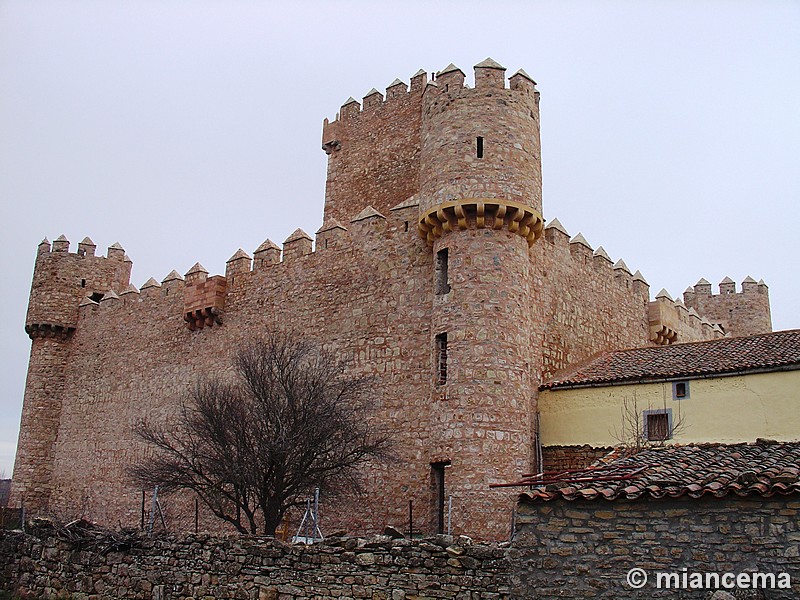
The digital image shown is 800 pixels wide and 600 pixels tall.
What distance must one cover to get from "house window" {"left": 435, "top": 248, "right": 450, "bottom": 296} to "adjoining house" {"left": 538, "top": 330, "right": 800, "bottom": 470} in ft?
10.7

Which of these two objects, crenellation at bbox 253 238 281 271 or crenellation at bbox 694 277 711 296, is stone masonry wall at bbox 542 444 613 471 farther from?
crenellation at bbox 694 277 711 296

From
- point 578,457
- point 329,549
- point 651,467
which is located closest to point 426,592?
Answer: point 329,549

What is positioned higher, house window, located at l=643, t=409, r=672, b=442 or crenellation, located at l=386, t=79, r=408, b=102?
crenellation, located at l=386, t=79, r=408, b=102

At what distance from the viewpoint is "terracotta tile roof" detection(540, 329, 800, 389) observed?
16906mm

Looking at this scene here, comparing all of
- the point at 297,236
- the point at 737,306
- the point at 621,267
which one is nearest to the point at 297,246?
the point at 297,236

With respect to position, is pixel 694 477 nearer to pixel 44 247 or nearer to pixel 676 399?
pixel 676 399

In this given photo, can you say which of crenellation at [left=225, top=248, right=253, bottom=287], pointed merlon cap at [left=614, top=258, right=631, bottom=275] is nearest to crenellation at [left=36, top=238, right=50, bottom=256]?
crenellation at [left=225, top=248, right=253, bottom=287]

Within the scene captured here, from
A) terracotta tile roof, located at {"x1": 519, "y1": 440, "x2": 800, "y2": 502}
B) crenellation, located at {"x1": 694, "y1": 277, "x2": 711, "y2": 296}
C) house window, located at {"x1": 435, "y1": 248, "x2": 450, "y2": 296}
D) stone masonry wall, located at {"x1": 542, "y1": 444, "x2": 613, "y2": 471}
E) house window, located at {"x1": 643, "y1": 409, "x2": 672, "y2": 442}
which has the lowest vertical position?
terracotta tile roof, located at {"x1": 519, "y1": 440, "x2": 800, "y2": 502}

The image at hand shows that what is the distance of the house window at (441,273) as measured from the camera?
63.3 feet

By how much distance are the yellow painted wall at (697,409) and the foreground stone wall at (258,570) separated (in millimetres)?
7491

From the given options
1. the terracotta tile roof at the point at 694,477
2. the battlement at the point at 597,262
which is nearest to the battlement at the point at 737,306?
the battlement at the point at 597,262

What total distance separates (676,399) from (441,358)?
5091 mm

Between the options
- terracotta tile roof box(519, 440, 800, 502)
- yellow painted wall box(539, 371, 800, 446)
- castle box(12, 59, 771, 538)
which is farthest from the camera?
castle box(12, 59, 771, 538)

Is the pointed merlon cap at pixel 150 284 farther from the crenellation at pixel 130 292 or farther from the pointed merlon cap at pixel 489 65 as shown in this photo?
the pointed merlon cap at pixel 489 65
